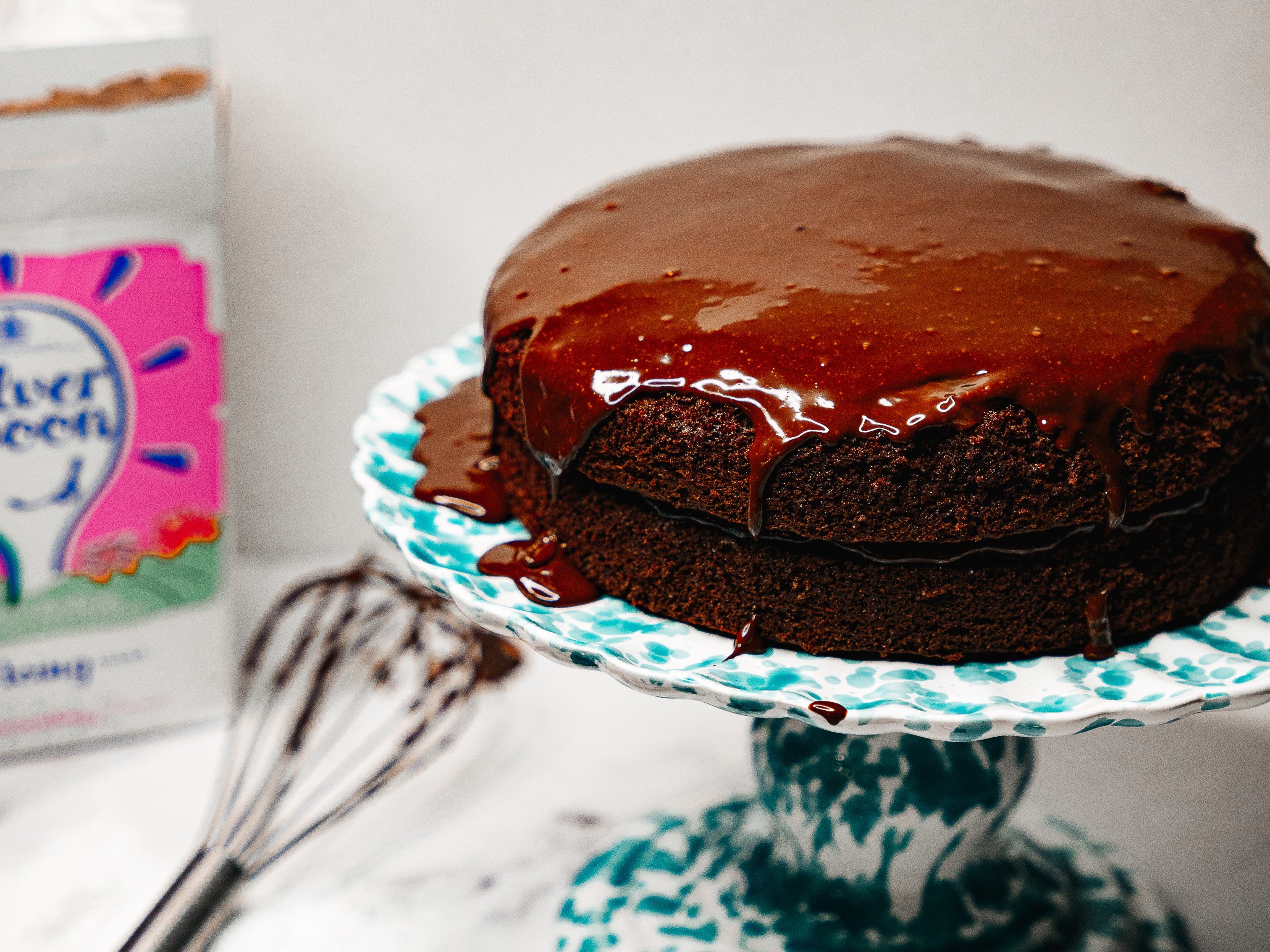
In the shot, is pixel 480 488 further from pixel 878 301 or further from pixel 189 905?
pixel 189 905

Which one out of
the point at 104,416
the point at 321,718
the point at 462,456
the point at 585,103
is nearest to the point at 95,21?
the point at 104,416

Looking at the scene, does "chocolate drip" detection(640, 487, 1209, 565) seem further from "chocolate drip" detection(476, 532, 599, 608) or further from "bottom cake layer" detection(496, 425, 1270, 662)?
"chocolate drip" detection(476, 532, 599, 608)

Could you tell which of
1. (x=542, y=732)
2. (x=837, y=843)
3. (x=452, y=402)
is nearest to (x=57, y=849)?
(x=542, y=732)

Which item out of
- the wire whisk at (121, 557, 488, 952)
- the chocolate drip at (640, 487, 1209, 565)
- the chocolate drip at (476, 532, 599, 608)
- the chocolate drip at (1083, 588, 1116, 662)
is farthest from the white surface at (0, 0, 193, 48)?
the chocolate drip at (1083, 588, 1116, 662)

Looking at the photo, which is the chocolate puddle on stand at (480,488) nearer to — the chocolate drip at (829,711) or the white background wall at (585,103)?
the chocolate drip at (829,711)

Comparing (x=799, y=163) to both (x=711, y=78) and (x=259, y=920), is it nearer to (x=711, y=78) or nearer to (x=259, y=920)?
(x=711, y=78)

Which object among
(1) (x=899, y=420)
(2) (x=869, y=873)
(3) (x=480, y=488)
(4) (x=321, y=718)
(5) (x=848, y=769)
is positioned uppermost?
(1) (x=899, y=420)
